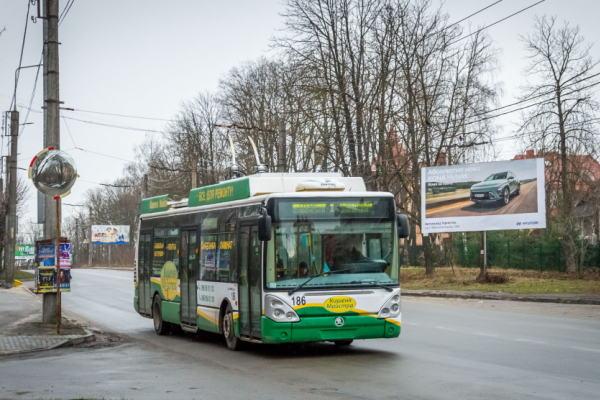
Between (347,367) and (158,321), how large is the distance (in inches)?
306

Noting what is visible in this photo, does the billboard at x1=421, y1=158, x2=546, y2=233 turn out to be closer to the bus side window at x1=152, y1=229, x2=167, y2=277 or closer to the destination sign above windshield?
the bus side window at x1=152, y1=229, x2=167, y2=277

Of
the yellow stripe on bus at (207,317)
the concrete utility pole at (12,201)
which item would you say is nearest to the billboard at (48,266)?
the yellow stripe on bus at (207,317)

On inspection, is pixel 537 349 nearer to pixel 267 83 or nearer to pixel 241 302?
pixel 241 302

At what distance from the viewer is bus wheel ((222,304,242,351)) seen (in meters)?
14.0

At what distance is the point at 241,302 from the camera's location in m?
13.5

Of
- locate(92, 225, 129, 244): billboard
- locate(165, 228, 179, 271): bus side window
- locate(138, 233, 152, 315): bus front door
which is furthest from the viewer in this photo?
locate(92, 225, 129, 244): billboard

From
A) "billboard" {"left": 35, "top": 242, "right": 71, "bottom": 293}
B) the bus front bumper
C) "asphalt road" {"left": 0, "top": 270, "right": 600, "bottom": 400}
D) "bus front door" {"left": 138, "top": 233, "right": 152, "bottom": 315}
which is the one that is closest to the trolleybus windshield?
the bus front bumper

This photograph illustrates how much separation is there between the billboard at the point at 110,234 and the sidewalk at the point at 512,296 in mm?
79569

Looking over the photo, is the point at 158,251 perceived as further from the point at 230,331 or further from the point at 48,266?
the point at 230,331

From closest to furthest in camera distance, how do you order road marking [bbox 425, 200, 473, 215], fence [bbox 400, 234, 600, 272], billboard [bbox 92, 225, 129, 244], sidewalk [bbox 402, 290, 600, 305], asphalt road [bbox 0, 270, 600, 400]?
asphalt road [bbox 0, 270, 600, 400] → sidewalk [bbox 402, 290, 600, 305] → road marking [bbox 425, 200, 473, 215] → fence [bbox 400, 234, 600, 272] → billboard [bbox 92, 225, 129, 244]

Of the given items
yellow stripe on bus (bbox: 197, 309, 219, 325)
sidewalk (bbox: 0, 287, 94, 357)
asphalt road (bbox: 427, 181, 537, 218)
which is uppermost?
asphalt road (bbox: 427, 181, 537, 218)

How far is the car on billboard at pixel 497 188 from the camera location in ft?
114

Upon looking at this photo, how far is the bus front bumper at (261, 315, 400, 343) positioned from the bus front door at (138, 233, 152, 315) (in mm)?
7025

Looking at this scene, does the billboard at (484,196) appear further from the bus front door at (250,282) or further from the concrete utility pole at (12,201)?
the bus front door at (250,282)
